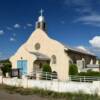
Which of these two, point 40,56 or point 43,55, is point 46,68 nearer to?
point 40,56

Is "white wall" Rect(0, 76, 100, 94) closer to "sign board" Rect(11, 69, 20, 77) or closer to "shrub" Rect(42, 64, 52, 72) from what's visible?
"sign board" Rect(11, 69, 20, 77)

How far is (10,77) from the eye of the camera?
40.7 metres

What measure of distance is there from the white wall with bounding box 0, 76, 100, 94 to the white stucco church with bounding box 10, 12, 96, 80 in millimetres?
5074

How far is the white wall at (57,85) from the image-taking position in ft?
98.8

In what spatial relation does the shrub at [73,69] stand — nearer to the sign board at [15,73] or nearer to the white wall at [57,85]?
the sign board at [15,73]

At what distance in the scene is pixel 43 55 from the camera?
45.9m

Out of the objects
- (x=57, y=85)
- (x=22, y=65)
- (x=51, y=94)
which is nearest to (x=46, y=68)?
(x=22, y=65)

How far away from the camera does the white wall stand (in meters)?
30.1

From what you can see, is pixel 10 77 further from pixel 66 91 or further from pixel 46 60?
pixel 66 91

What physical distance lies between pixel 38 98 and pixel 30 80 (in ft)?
22.6

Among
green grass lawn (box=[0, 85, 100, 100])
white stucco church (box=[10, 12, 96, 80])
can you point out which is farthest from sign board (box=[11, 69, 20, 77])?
green grass lawn (box=[0, 85, 100, 100])

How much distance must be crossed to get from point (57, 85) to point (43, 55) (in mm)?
13115

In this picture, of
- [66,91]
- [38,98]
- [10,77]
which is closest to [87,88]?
[66,91]

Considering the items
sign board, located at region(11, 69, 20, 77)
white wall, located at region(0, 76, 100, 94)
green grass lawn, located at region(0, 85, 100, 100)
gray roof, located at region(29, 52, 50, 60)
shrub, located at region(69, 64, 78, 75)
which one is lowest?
green grass lawn, located at region(0, 85, 100, 100)
